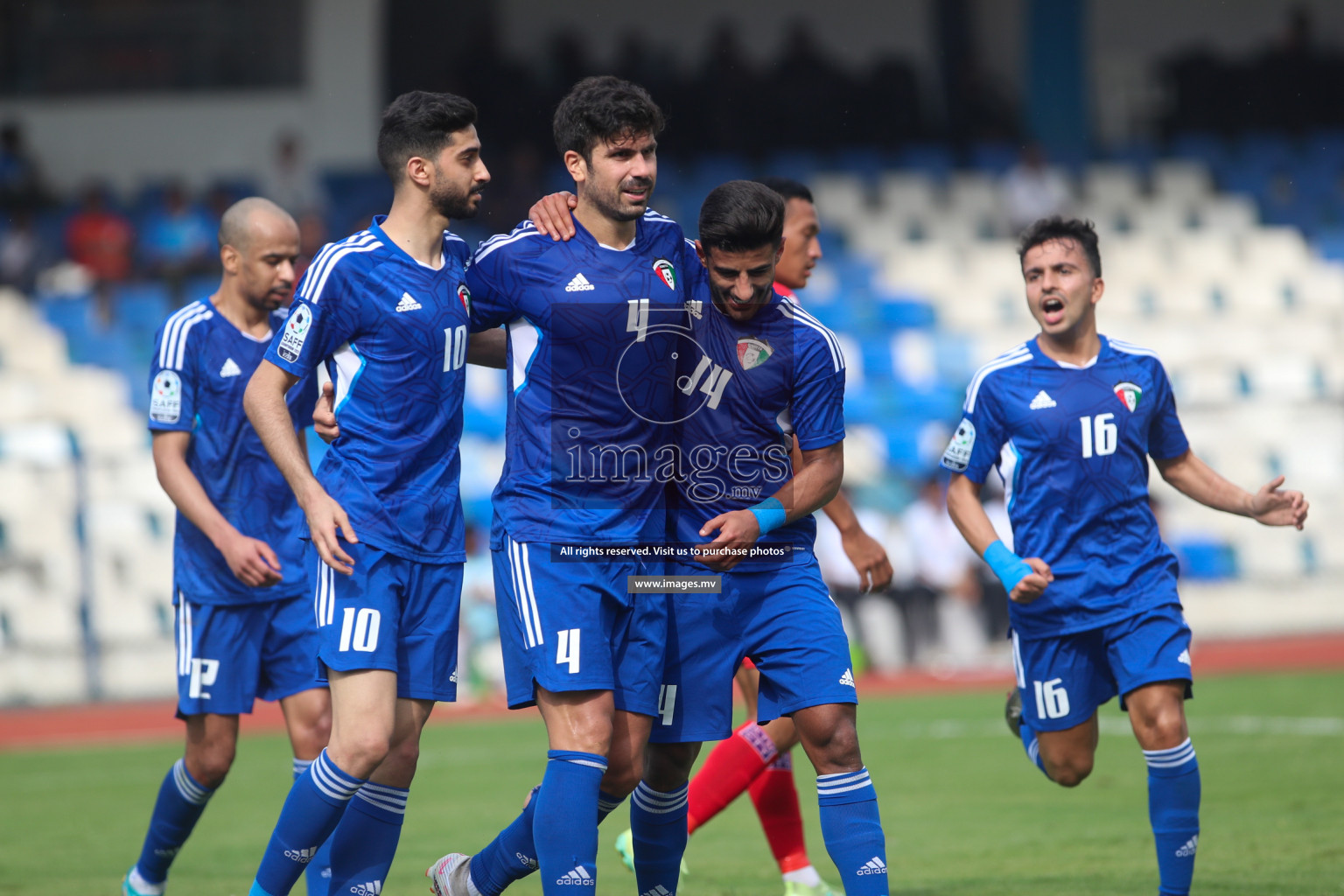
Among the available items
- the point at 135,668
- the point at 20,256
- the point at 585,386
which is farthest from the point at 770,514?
the point at 20,256

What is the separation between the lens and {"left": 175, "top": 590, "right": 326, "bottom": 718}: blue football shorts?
5887 mm

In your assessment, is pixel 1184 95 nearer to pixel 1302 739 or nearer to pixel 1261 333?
pixel 1261 333

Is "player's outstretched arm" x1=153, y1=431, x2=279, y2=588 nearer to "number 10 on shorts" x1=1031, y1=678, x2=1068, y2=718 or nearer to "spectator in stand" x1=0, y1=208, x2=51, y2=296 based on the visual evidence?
"number 10 on shorts" x1=1031, y1=678, x2=1068, y2=718

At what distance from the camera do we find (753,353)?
493 cm

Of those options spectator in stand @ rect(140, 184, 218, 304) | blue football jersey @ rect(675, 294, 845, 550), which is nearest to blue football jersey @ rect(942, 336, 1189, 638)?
blue football jersey @ rect(675, 294, 845, 550)

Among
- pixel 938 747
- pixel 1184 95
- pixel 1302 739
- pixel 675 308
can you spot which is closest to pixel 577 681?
pixel 675 308

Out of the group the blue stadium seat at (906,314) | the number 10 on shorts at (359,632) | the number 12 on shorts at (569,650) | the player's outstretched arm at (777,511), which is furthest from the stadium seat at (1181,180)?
the number 10 on shorts at (359,632)

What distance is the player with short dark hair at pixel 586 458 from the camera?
461 cm

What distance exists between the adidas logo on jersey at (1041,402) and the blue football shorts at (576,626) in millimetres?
1749

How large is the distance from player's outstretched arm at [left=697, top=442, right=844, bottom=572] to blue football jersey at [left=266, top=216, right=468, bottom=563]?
0.89 m

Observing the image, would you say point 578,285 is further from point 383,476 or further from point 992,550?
point 992,550

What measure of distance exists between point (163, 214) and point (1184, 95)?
13.9 meters

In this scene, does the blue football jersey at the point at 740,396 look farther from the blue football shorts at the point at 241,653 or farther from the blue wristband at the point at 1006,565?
the blue football shorts at the point at 241,653

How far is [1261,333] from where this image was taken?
17562 millimetres
